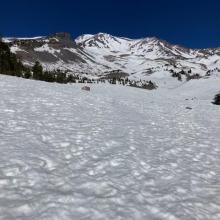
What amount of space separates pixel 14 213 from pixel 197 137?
13.6m

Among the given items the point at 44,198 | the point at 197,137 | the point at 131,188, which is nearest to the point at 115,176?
the point at 131,188

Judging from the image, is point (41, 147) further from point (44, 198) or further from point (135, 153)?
point (44, 198)

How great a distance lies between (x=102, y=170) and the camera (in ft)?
39.9

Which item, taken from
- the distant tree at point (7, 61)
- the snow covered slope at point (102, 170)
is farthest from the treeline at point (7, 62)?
the snow covered slope at point (102, 170)

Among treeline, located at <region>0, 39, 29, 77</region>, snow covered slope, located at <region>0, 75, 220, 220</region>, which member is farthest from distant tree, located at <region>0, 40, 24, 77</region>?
snow covered slope, located at <region>0, 75, 220, 220</region>

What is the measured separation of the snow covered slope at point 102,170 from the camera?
8.99 meters

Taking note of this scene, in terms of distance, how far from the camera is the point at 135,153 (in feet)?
49.0

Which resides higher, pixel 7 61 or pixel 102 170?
pixel 7 61

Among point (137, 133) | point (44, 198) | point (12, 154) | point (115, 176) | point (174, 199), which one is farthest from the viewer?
point (137, 133)

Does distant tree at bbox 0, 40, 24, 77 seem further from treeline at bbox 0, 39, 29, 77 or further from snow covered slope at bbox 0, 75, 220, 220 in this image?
snow covered slope at bbox 0, 75, 220, 220

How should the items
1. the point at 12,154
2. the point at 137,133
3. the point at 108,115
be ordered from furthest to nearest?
1. the point at 108,115
2. the point at 137,133
3. the point at 12,154

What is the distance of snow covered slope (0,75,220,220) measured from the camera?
354 inches

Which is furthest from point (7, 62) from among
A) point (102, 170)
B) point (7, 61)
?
point (102, 170)

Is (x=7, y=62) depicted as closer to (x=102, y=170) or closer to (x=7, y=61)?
(x=7, y=61)
